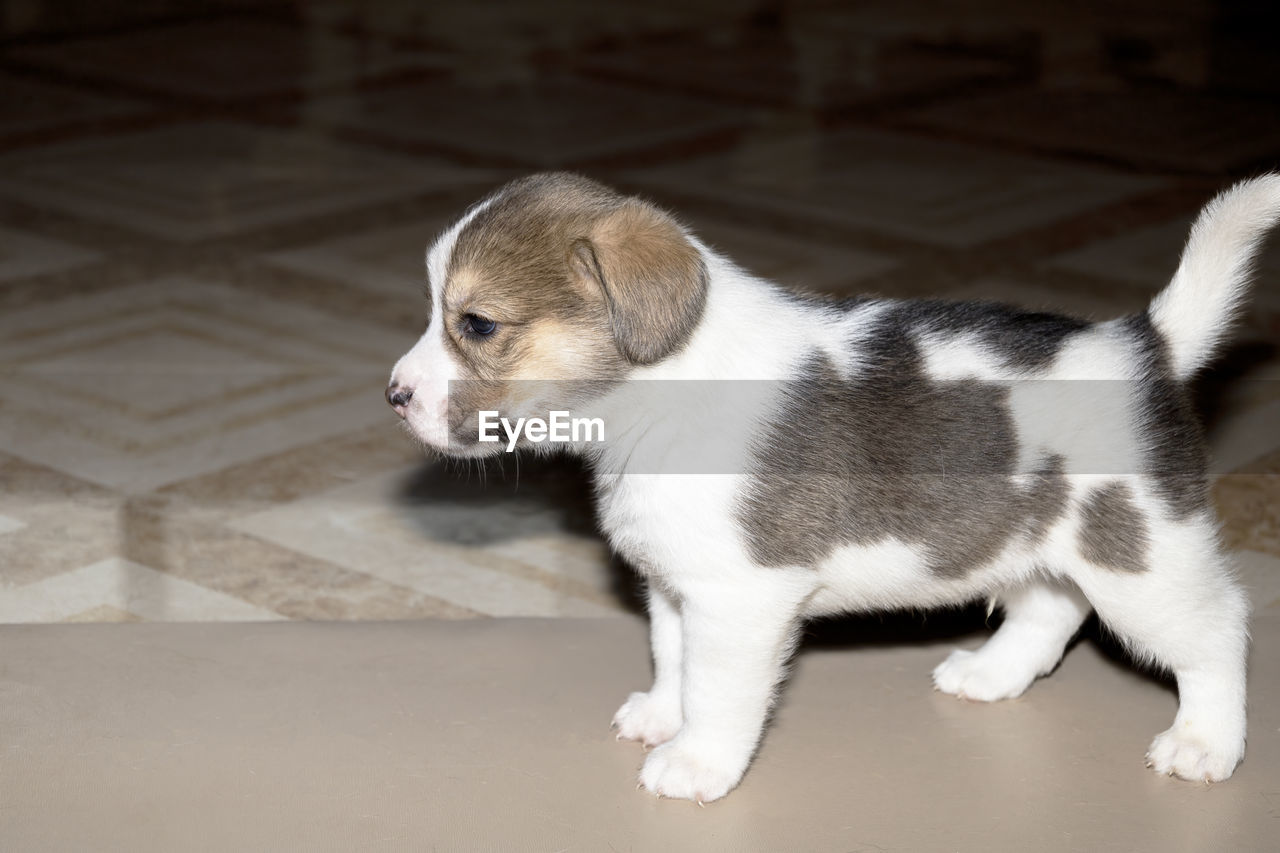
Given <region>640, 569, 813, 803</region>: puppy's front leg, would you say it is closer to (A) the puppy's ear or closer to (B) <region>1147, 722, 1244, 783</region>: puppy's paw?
(A) the puppy's ear

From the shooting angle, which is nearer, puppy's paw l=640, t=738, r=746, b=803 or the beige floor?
the beige floor

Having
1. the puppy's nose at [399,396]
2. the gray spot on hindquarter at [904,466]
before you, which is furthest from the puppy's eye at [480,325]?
the gray spot on hindquarter at [904,466]

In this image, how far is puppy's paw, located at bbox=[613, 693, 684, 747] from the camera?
3279 millimetres

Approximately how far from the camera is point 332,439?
497cm

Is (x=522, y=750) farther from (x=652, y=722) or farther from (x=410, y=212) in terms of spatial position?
(x=410, y=212)

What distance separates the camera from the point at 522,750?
3.23 m

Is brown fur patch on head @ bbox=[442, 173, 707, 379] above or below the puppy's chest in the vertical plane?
above

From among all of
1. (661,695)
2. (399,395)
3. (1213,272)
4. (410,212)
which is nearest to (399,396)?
(399,395)

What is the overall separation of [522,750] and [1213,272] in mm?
1659

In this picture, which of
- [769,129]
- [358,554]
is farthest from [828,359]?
[769,129]

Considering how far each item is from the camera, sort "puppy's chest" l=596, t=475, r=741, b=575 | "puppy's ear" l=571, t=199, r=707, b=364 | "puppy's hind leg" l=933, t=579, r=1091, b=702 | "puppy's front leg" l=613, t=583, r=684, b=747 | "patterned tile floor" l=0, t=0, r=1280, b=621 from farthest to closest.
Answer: "patterned tile floor" l=0, t=0, r=1280, b=621
"puppy's hind leg" l=933, t=579, r=1091, b=702
"puppy's front leg" l=613, t=583, r=684, b=747
"puppy's chest" l=596, t=475, r=741, b=575
"puppy's ear" l=571, t=199, r=707, b=364

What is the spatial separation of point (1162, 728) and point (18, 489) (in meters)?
3.18

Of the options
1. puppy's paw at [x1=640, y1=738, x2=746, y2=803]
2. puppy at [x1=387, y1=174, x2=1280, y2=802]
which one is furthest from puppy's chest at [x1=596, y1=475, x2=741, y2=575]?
puppy's paw at [x1=640, y1=738, x2=746, y2=803]

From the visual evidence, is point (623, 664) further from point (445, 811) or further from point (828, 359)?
point (828, 359)
